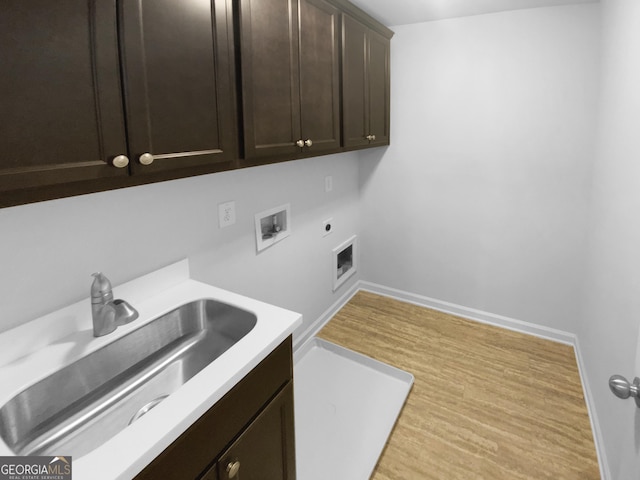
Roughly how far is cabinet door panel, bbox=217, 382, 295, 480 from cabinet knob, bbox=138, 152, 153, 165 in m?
0.81

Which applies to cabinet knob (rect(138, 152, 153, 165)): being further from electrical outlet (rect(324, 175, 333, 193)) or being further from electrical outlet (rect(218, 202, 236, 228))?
electrical outlet (rect(324, 175, 333, 193))

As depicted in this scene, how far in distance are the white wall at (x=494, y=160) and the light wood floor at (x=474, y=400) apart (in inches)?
13.3

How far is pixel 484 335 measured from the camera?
274 cm

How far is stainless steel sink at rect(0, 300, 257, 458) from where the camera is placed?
972 millimetres

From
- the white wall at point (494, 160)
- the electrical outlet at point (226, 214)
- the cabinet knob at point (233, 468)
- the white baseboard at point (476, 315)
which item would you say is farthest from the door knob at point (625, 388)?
the white baseboard at point (476, 315)

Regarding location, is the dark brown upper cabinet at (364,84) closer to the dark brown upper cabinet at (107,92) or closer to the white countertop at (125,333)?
the dark brown upper cabinet at (107,92)

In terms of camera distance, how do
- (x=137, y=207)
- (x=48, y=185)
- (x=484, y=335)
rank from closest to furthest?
(x=48, y=185) < (x=137, y=207) < (x=484, y=335)

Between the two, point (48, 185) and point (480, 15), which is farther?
point (480, 15)

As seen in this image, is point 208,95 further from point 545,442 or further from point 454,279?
point 454,279

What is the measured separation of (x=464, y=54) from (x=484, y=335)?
1993 millimetres

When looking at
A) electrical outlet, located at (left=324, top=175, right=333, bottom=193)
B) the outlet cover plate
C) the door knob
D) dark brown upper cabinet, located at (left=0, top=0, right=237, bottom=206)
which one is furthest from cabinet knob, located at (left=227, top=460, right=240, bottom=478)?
electrical outlet, located at (left=324, top=175, right=333, bottom=193)

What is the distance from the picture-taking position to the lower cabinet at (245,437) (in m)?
0.88

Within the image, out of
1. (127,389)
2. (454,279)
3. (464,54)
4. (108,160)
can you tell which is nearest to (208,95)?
(108,160)

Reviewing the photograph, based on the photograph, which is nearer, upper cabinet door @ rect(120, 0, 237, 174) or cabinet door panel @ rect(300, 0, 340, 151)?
upper cabinet door @ rect(120, 0, 237, 174)
